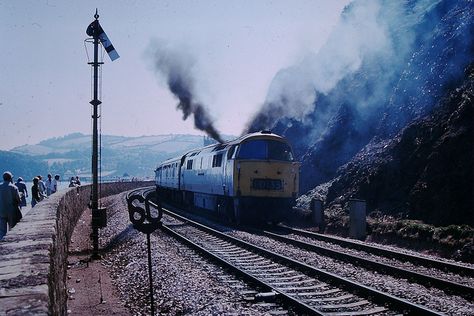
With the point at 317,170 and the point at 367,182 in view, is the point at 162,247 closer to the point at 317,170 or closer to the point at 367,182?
the point at 367,182

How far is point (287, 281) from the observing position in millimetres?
9352

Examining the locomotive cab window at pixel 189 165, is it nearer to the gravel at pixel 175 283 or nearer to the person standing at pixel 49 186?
the person standing at pixel 49 186

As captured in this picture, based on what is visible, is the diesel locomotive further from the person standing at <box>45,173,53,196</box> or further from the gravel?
the person standing at <box>45,173,53,196</box>

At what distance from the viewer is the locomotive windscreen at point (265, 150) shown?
62.0 ft

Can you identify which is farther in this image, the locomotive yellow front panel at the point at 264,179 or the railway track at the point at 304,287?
the locomotive yellow front panel at the point at 264,179

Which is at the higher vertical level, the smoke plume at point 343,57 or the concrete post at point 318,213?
the smoke plume at point 343,57

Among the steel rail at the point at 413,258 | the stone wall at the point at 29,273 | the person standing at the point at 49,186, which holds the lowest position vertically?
the steel rail at the point at 413,258

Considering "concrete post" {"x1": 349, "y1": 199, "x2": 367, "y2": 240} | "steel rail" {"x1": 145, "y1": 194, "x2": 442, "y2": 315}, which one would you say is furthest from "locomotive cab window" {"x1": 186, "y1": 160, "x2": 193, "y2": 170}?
"steel rail" {"x1": 145, "y1": 194, "x2": 442, "y2": 315}

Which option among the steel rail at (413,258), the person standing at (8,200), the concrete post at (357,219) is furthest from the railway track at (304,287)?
the concrete post at (357,219)

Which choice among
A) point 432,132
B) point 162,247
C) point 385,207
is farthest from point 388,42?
point 162,247

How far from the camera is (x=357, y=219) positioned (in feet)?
54.9

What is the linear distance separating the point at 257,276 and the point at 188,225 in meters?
10.6

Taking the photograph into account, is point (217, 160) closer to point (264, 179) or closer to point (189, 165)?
point (264, 179)

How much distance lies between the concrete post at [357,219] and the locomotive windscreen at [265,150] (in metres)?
3.68
